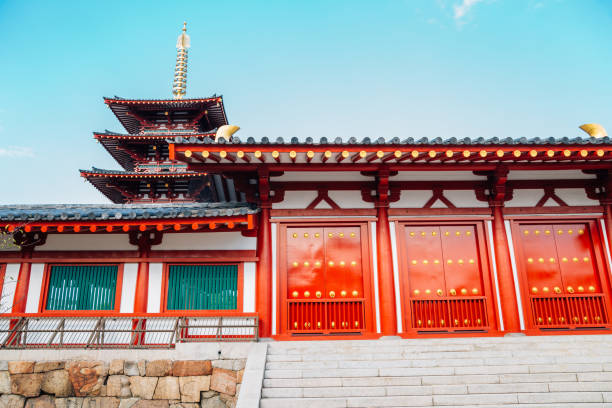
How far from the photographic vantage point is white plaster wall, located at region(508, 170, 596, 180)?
30.1ft

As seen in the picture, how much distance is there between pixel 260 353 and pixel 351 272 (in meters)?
2.88

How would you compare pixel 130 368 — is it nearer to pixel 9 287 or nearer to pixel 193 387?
pixel 193 387

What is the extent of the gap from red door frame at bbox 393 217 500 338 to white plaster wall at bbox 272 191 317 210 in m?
2.05

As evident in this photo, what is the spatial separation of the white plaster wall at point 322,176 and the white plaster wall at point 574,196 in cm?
464

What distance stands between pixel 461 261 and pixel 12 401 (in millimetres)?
9558

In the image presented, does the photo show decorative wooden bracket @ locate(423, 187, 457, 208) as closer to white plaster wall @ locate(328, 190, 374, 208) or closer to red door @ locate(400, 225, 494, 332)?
red door @ locate(400, 225, 494, 332)

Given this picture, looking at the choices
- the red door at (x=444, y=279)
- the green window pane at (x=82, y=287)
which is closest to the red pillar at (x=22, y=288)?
the green window pane at (x=82, y=287)

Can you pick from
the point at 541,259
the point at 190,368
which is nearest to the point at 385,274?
the point at 541,259

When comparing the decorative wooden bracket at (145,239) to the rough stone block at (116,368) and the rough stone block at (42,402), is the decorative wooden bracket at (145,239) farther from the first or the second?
the rough stone block at (42,402)

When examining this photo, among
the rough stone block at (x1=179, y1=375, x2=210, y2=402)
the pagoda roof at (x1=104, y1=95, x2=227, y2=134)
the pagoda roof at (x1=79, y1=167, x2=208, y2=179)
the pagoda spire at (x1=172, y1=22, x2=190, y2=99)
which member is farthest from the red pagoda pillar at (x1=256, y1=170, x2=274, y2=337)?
the pagoda spire at (x1=172, y1=22, x2=190, y2=99)

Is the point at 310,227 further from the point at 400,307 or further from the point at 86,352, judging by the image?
the point at 86,352

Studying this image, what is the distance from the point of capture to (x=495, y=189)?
899 cm

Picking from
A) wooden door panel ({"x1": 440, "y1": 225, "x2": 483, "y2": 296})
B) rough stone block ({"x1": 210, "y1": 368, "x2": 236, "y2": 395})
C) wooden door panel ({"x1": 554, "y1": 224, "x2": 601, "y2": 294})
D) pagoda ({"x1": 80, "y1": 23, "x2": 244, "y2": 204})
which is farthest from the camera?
pagoda ({"x1": 80, "y1": 23, "x2": 244, "y2": 204})

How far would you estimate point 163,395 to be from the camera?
6996mm
